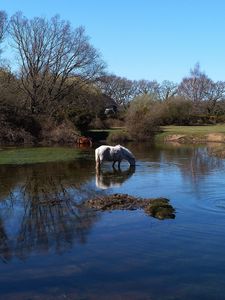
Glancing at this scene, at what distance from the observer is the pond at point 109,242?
30.3 feet

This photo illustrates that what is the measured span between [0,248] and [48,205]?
4.84 m

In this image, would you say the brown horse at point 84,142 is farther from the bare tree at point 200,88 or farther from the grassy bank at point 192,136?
the bare tree at point 200,88

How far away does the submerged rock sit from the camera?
15.0m

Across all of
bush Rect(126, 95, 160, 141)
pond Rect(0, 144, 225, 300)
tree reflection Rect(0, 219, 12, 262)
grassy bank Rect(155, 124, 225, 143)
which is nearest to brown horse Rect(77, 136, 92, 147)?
bush Rect(126, 95, 160, 141)

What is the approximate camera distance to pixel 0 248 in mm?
11586

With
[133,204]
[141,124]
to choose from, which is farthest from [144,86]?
[133,204]

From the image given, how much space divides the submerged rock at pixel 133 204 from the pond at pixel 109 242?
0.31 metres

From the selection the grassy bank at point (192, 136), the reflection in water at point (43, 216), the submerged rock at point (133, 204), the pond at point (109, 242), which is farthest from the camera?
the grassy bank at point (192, 136)

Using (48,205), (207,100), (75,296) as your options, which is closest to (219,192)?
(48,205)

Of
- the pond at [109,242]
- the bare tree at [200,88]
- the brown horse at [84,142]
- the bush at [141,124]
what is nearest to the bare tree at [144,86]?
the bare tree at [200,88]

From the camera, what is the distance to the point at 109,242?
12.1 metres

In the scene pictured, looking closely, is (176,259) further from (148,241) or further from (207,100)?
(207,100)

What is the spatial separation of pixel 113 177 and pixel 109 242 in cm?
1134

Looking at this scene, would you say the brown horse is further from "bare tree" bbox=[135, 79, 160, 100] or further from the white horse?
"bare tree" bbox=[135, 79, 160, 100]
